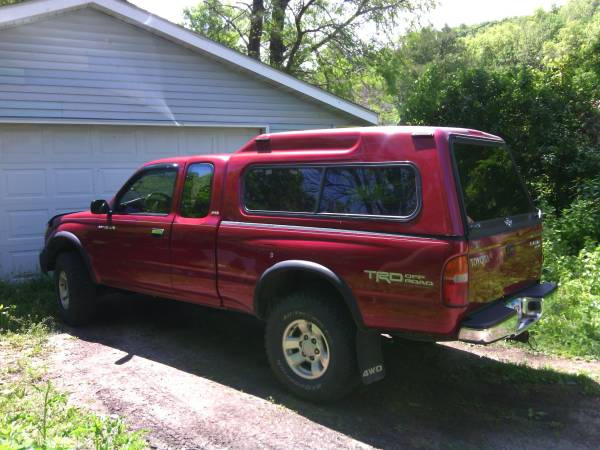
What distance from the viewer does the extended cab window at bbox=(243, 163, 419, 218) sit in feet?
11.8

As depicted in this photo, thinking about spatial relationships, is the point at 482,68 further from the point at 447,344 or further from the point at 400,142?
the point at 400,142

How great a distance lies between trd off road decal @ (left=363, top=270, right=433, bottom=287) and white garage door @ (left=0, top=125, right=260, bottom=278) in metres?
6.13

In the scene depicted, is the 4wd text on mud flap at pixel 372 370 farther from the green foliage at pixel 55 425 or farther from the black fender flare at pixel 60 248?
the black fender flare at pixel 60 248

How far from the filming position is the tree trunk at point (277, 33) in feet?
58.2

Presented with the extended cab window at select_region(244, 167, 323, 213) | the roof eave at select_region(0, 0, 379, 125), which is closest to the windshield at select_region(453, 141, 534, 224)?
the extended cab window at select_region(244, 167, 323, 213)

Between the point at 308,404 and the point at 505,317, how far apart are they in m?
1.56

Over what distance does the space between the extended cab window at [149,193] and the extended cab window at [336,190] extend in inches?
40.2

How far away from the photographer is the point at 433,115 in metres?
10.4

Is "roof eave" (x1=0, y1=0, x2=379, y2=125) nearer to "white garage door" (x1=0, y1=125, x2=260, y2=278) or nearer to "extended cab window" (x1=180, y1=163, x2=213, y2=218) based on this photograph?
"white garage door" (x1=0, y1=125, x2=260, y2=278)

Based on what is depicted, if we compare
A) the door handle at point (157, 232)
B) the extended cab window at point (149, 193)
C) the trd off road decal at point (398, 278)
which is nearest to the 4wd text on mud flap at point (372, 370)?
the trd off road decal at point (398, 278)

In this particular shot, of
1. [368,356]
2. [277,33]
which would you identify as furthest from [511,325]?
[277,33]

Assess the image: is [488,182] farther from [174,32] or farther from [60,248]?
[174,32]

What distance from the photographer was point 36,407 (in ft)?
12.6

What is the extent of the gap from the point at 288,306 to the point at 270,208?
803 millimetres
